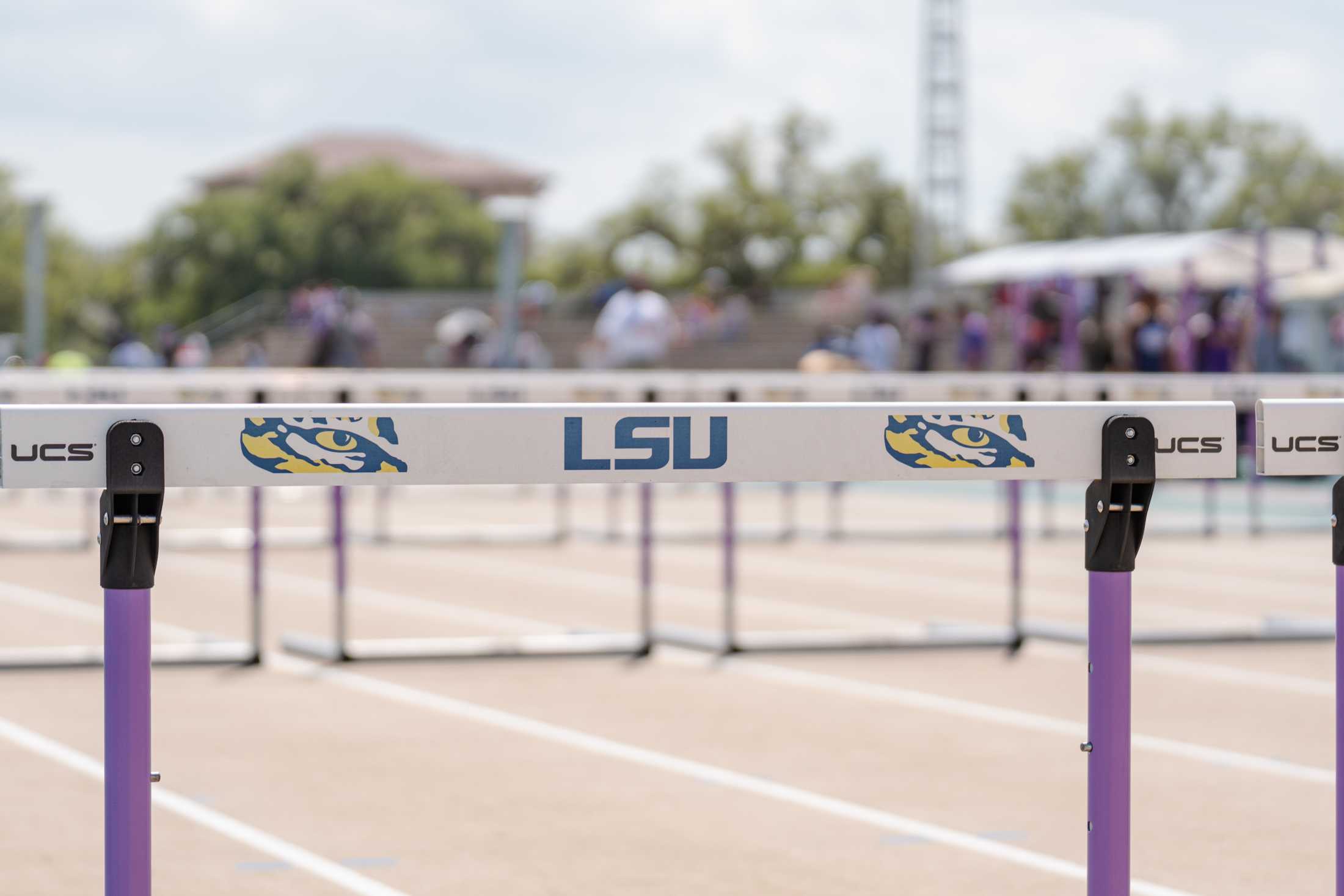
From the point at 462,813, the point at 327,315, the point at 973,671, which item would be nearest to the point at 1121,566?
the point at 462,813

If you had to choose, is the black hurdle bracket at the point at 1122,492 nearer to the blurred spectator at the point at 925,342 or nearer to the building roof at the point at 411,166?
the blurred spectator at the point at 925,342

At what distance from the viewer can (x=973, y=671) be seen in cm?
911

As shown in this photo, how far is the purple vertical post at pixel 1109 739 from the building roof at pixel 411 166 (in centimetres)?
11015

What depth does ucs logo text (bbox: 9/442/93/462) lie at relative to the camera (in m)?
3.24

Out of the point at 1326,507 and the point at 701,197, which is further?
the point at 701,197

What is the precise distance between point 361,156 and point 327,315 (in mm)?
97231

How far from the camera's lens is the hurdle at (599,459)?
3.27 meters

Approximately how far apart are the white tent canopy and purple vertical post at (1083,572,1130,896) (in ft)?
77.0

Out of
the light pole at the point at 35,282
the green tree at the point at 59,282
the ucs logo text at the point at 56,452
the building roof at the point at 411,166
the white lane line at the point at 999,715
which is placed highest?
the building roof at the point at 411,166

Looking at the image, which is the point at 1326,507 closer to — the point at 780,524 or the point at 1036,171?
the point at 780,524

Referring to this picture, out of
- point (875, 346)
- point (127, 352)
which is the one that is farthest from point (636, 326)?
point (127, 352)

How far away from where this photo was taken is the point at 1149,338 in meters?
21.9

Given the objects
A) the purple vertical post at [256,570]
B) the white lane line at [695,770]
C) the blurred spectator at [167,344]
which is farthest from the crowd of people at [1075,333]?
the blurred spectator at [167,344]

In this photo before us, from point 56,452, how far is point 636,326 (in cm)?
1707
